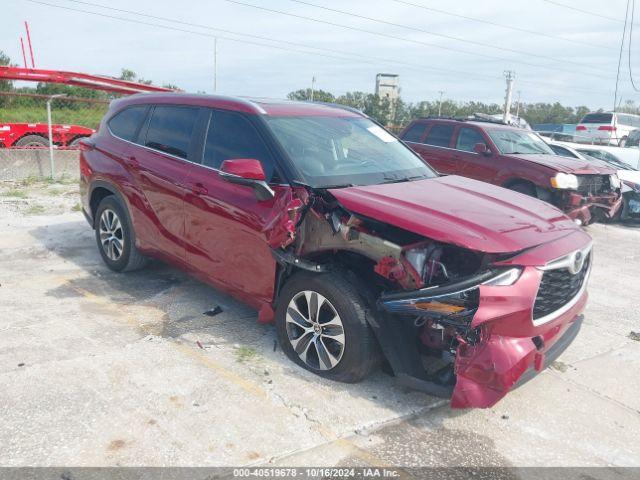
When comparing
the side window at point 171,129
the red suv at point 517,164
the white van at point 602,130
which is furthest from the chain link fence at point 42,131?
the white van at point 602,130

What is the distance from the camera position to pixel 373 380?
3824 mm

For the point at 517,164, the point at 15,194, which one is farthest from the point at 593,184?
the point at 15,194

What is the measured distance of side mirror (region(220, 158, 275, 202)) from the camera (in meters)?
3.73

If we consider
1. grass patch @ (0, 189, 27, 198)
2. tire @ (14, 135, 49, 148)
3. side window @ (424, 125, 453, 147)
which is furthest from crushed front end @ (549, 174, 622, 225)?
tire @ (14, 135, 49, 148)

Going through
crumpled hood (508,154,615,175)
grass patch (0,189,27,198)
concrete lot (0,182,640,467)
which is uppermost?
crumpled hood (508,154,615,175)

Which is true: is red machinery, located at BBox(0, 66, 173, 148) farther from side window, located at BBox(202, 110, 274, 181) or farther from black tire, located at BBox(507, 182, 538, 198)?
side window, located at BBox(202, 110, 274, 181)

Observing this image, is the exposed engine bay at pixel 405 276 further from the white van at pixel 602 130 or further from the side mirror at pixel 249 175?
the white van at pixel 602 130

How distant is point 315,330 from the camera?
3.71 meters

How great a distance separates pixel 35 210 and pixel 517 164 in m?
7.61

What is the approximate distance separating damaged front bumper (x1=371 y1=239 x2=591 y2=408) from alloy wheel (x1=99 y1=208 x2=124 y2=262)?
10.6 ft

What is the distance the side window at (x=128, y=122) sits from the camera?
5363 mm

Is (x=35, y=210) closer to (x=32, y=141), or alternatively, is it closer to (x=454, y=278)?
(x=32, y=141)

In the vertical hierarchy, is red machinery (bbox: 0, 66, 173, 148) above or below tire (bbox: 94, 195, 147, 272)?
above

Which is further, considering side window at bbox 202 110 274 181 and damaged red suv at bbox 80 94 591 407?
side window at bbox 202 110 274 181
